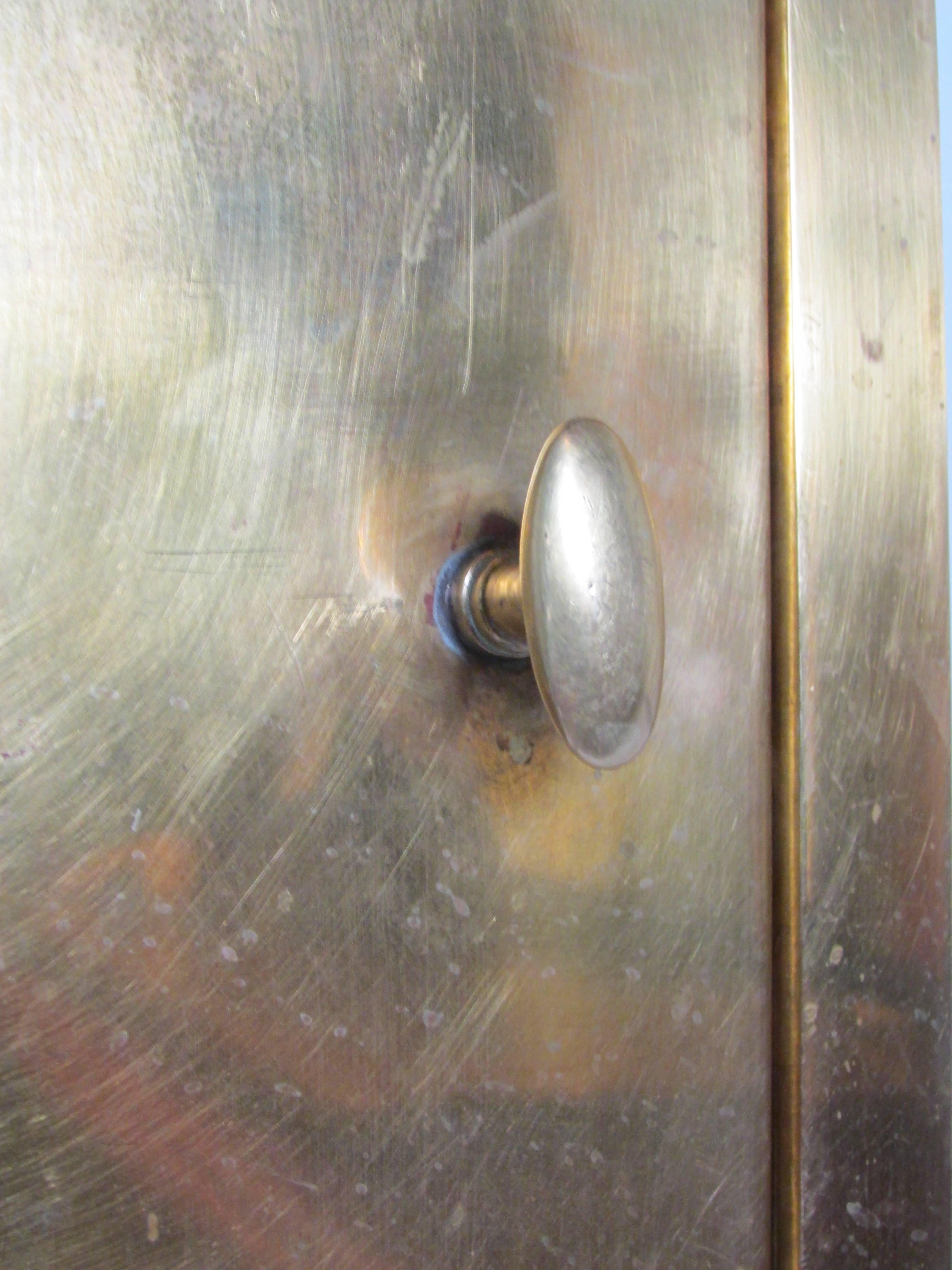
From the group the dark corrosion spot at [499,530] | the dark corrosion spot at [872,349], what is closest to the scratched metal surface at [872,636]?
the dark corrosion spot at [872,349]

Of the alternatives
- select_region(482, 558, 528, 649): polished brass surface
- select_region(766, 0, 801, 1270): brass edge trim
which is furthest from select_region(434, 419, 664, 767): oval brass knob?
select_region(766, 0, 801, 1270): brass edge trim

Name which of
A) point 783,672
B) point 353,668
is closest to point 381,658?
point 353,668

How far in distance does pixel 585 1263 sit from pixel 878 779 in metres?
0.20

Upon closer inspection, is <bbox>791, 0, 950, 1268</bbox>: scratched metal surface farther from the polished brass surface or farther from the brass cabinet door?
the polished brass surface

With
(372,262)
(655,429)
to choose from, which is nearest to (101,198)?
(372,262)

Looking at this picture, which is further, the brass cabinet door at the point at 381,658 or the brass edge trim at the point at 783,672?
the brass edge trim at the point at 783,672

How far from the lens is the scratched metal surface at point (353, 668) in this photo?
0.80ft

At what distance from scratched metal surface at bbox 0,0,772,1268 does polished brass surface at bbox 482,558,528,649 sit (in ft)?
0.06

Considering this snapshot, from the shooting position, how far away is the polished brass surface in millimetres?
279

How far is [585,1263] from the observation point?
32 cm

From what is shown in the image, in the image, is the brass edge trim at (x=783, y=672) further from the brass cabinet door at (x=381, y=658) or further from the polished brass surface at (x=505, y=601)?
the polished brass surface at (x=505, y=601)

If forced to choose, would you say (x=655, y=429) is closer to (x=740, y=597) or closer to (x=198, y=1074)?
(x=740, y=597)

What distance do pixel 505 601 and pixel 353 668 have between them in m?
0.05

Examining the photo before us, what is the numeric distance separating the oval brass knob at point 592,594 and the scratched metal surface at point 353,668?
0.05 metres
